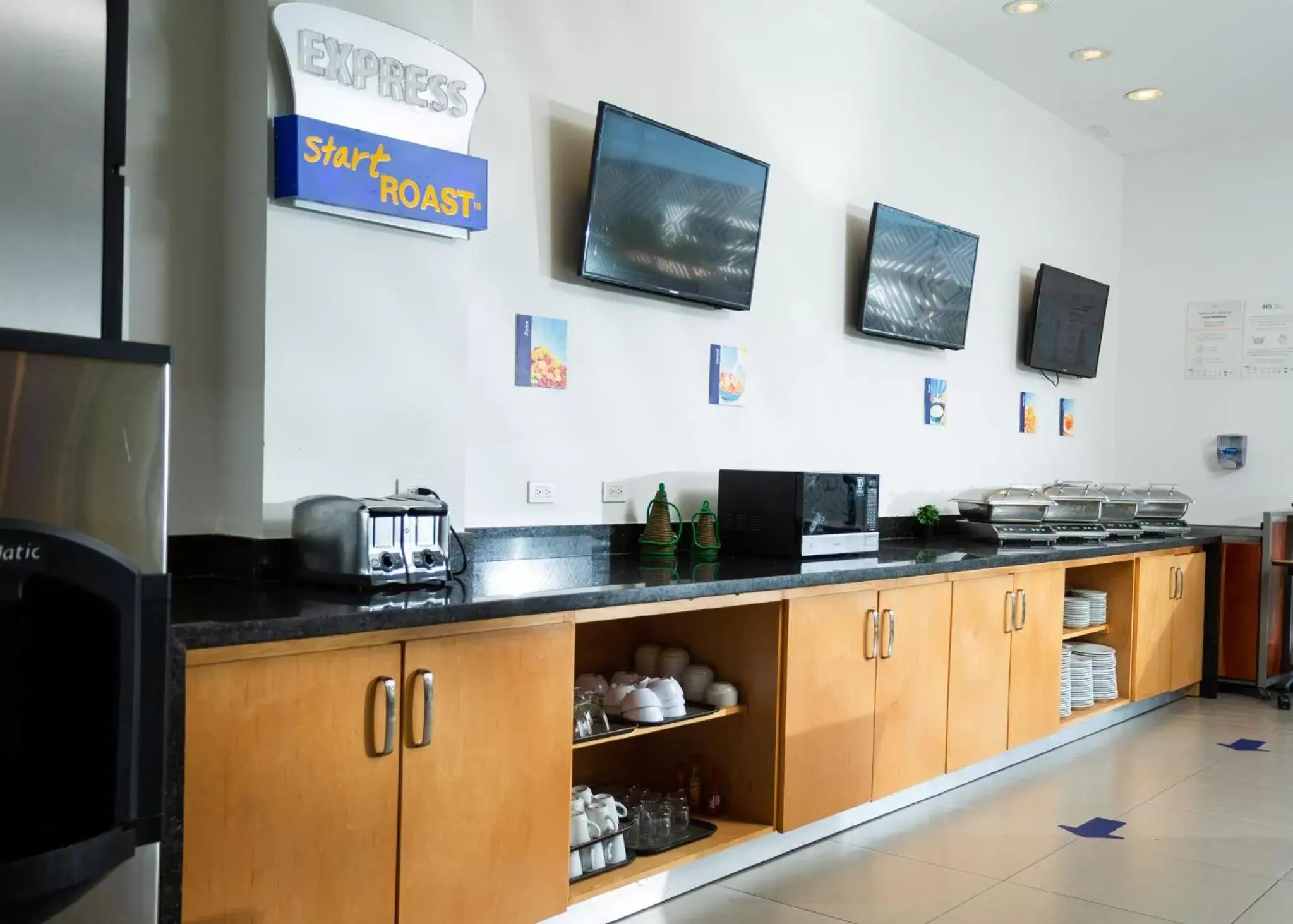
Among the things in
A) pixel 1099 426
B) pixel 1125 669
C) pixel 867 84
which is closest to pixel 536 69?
pixel 867 84

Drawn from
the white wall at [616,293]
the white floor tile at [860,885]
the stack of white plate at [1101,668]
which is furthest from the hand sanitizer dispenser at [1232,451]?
the white floor tile at [860,885]

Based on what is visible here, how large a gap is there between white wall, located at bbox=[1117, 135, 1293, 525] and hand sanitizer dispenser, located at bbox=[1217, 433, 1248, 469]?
39 mm

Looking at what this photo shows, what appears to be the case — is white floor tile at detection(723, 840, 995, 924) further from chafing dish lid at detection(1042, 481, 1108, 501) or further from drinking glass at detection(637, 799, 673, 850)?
chafing dish lid at detection(1042, 481, 1108, 501)

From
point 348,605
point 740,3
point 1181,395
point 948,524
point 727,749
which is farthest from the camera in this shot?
point 1181,395

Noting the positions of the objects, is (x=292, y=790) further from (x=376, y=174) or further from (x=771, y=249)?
(x=771, y=249)

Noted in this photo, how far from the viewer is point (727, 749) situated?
3.23m

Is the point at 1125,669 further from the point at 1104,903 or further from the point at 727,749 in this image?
the point at 727,749

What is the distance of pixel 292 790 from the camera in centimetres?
201

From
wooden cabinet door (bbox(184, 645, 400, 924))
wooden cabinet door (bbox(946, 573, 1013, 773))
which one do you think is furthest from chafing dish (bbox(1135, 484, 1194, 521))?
wooden cabinet door (bbox(184, 645, 400, 924))

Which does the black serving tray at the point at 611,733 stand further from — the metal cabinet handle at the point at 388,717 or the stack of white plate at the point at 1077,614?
the stack of white plate at the point at 1077,614

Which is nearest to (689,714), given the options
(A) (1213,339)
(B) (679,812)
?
(B) (679,812)

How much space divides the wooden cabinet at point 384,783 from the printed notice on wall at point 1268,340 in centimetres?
532

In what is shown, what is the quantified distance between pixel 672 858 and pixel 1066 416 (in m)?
4.30

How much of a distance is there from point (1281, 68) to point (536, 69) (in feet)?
12.8
